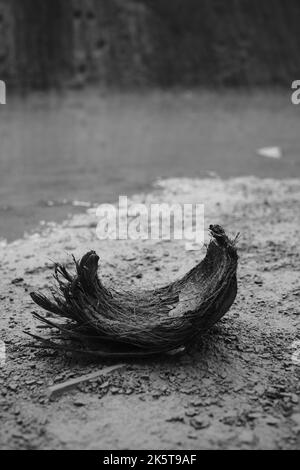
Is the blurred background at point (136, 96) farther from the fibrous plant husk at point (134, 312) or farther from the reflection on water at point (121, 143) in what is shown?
the fibrous plant husk at point (134, 312)

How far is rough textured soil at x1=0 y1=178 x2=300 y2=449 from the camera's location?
287cm

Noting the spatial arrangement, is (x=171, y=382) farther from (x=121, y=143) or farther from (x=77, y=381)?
(x=121, y=143)

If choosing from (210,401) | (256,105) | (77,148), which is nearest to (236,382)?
(210,401)

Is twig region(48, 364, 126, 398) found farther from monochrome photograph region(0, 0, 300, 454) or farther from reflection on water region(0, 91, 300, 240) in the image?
reflection on water region(0, 91, 300, 240)

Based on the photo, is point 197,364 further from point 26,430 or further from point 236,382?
point 26,430

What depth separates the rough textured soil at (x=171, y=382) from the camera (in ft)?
9.43

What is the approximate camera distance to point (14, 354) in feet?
12.0

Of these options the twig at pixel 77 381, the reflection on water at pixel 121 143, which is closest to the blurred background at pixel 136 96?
the reflection on water at pixel 121 143

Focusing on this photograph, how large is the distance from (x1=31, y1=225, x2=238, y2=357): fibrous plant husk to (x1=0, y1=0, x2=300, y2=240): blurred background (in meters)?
3.03

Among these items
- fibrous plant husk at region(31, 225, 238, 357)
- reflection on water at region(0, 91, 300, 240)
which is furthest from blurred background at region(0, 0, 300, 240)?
fibrous plant husk at region(31, 225, 238, 357)

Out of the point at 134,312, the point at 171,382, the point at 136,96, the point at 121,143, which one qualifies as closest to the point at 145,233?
the point at 134,312

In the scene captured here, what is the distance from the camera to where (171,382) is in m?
3.27

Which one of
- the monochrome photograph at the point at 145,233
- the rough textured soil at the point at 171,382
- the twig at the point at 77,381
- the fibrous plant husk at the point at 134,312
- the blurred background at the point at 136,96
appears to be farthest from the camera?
the blurred background at the point at 136,96

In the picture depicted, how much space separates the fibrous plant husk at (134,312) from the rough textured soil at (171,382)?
11cm
